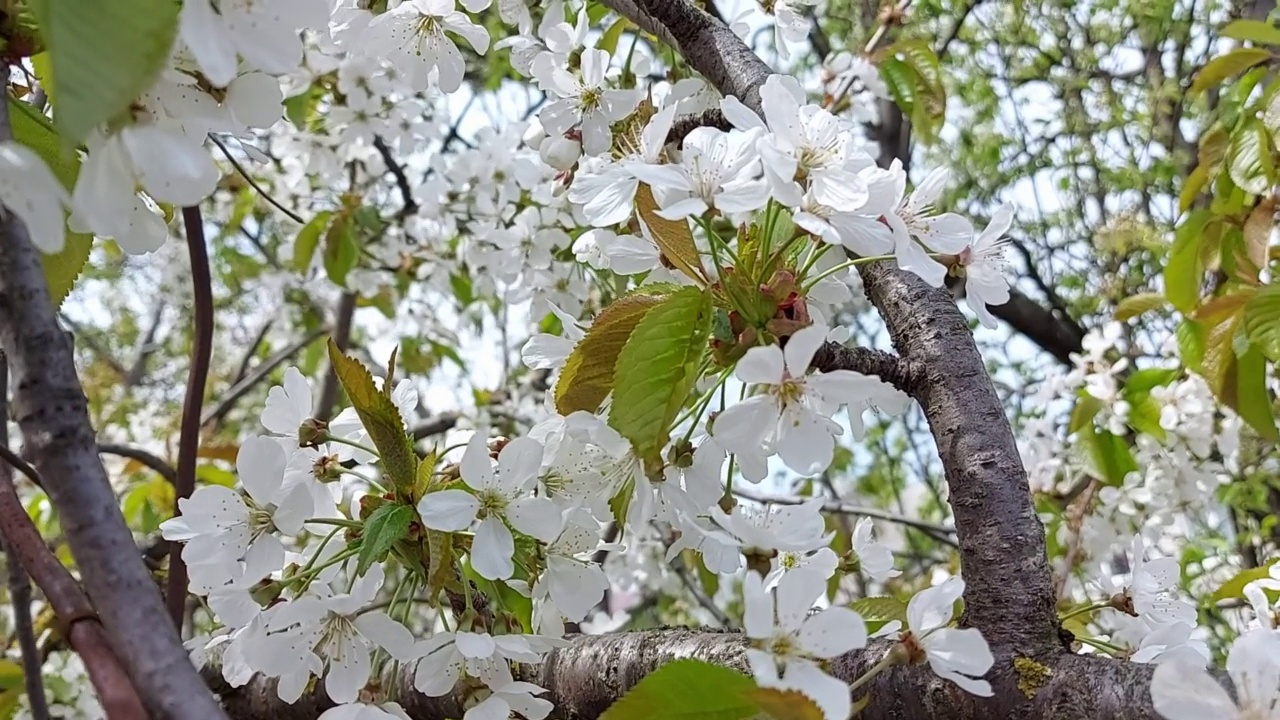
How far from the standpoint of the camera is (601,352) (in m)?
0.67

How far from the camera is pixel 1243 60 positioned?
138cm

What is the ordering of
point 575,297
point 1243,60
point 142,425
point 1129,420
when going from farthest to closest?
point 142,425, point 1129,420, point 575,297, point 1243,60

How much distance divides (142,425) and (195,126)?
314 centimetres

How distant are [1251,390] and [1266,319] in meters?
0.27

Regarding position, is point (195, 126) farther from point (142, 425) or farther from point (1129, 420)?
point (142, 425)

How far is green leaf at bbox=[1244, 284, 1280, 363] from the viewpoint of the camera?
3.45ft

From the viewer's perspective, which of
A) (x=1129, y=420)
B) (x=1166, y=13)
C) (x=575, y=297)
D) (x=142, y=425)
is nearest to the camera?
(x=575, y=297)

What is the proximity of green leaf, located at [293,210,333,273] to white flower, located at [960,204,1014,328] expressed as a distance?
176 centimetres

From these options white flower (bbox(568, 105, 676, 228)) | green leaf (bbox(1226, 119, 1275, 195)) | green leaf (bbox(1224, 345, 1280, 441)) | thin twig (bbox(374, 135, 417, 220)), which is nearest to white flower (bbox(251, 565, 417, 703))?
white flower (bbox(568, 105, 676, 228))

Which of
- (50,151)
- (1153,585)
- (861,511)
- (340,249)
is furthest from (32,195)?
(340,249)

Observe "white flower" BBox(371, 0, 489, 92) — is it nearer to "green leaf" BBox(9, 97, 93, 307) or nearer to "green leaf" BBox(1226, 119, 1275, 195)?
"green leaf" BBox(9, 97, 93, 307)

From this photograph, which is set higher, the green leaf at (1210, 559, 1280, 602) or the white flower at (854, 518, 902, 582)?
the white flower at (854, 518, 902, 582)

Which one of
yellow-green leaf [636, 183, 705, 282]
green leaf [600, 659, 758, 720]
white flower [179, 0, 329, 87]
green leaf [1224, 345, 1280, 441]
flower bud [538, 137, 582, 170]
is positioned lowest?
green leaf [600, 659, 758, 720]

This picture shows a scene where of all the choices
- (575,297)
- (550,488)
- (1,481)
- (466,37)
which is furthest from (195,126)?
(575,297)
